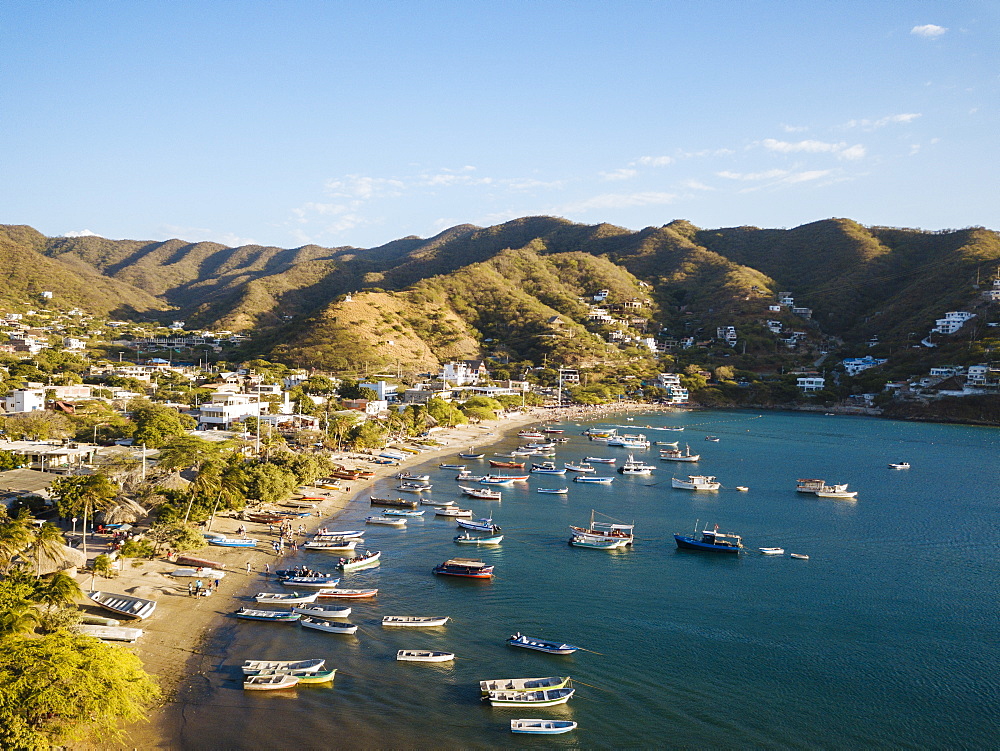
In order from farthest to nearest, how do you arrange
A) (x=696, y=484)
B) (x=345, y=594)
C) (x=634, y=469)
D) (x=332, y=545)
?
(x=634, y=469)
(x=696, y=484)
(x=332, y=545)
(x=345, y=594)

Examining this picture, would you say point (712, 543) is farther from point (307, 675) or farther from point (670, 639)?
point (307, 675)

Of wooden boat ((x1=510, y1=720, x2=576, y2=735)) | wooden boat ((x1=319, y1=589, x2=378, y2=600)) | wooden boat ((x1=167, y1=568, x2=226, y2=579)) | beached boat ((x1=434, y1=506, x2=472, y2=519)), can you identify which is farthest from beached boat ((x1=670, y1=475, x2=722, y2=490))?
wooden boat ((x1=167, y1=568, x2=226, y2=579))

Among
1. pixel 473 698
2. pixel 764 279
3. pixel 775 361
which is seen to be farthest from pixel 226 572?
pixel 764 279

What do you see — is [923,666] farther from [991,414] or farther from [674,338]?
[674,338]

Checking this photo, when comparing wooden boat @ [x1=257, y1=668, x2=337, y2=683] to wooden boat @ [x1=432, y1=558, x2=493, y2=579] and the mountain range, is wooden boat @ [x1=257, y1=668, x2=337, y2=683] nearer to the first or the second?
wooden boat @ [x1=432, y1=558, x2=493, y2=579]

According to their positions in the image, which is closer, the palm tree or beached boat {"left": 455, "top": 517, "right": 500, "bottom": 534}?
the palm tree

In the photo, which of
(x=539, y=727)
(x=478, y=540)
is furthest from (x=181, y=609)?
(x=478, y=540)

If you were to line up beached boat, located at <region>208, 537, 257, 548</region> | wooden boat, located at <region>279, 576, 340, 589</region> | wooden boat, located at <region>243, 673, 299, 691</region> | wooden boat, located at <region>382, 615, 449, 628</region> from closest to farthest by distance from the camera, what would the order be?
wooden boat, located at <region>243, 673, 299, 691</region>
wooden boat, located at <region>382, 615, 449, 628</region>
wooden boat, located at <region>279, 576, 340, 589</region>
beached boat, located at <region>208, 537, 257, 548</region>
